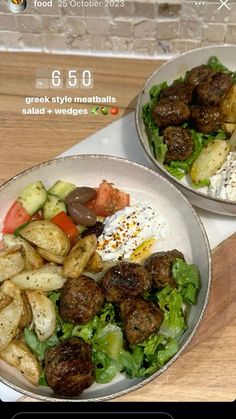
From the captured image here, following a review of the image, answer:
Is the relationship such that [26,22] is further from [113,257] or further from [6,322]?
[6,322]

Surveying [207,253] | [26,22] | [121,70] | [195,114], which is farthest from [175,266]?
[26,22]

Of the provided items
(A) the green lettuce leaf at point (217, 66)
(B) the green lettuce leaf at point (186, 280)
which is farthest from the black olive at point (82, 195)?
(A) the green lettuce leaf at point (217, 66)

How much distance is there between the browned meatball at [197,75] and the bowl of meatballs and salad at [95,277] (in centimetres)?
44

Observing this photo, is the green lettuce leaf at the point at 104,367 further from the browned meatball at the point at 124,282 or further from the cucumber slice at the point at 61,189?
the cucumber slice at the point at 61,189

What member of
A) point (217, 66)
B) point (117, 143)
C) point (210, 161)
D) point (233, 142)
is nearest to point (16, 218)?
point (117, 143)

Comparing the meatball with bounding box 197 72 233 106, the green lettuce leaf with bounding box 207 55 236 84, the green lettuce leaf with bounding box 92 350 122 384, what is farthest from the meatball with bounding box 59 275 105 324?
the green lettuce leaf with bounding box 207 55 236 84

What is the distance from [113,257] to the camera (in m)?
1.86

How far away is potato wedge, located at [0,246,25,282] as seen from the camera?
171cm

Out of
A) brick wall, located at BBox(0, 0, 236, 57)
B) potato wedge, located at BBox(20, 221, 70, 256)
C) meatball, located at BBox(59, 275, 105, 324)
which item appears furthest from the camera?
brick wall, located at BBox(0, 0, 236, 57)

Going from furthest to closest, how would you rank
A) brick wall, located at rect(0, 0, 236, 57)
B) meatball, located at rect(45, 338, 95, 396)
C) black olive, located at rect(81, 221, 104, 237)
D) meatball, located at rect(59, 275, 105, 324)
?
brick wall, located at rect(0, 0, 236, 57) → black olive, located at rect(81, 221, 104, 237) → meatball, located at rect(59, 275, 105, 324) → meatball, located at rect(45, 338, 95, 396)

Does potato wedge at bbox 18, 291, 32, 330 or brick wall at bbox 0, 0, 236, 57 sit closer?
potato wedge at bbox 18, 291, 32, 330

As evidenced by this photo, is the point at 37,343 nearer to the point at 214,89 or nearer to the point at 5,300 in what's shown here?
the point at 5,300

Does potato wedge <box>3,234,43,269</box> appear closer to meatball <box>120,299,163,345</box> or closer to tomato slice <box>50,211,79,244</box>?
tomato slice <box>50,211,79,244</box>

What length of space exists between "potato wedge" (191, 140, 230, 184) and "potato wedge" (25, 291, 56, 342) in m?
0.66
